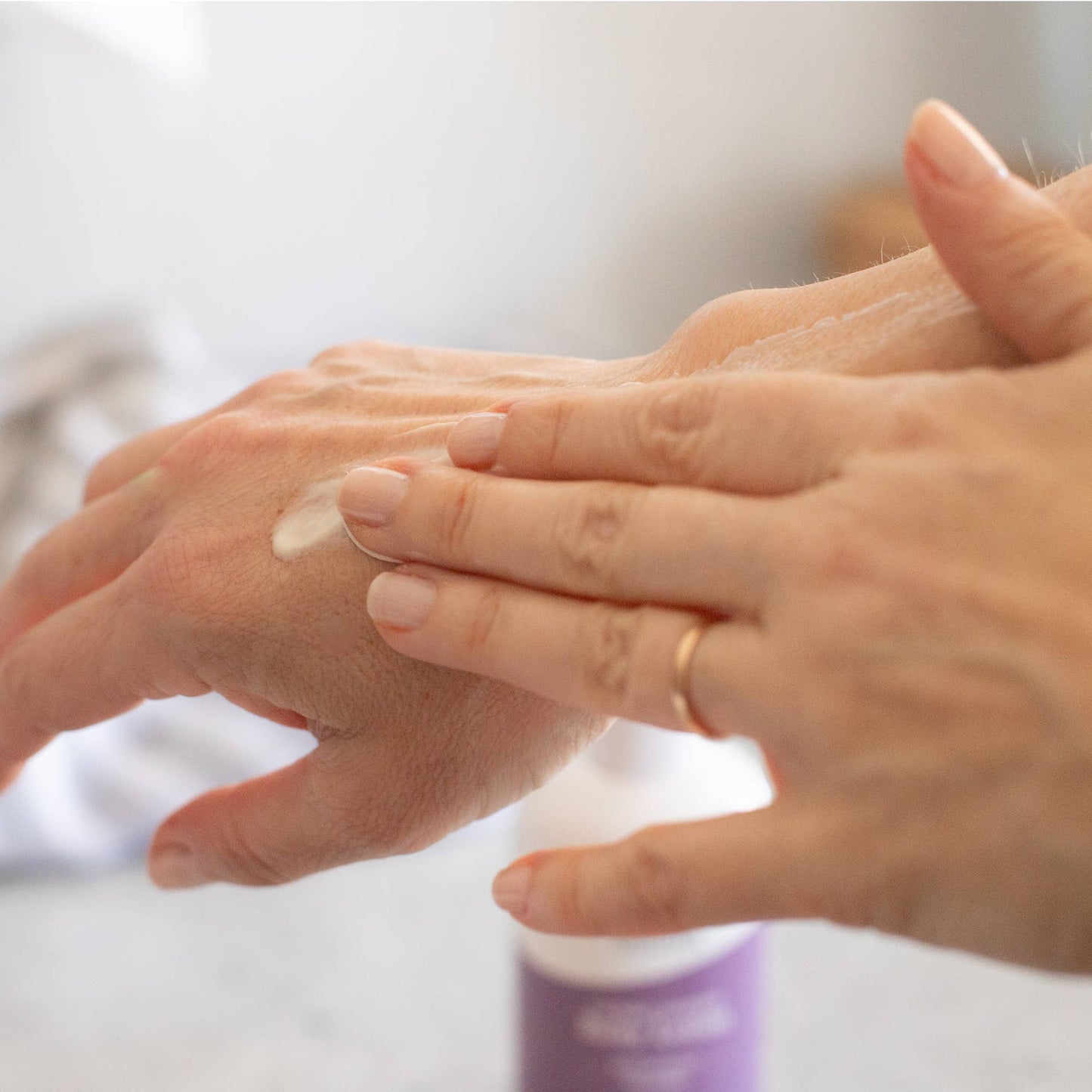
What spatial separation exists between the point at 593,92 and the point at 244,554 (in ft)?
3.47

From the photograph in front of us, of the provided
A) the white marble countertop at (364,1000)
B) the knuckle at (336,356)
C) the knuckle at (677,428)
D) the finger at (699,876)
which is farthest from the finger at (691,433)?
the white marble countertop at (364,1000)

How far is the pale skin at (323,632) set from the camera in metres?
0.47

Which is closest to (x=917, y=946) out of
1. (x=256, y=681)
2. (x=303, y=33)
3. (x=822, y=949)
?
(x=822, y=949)

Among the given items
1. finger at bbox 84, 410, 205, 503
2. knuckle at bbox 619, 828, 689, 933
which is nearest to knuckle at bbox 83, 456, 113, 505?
finger at bbox 84, 410, 205, 503

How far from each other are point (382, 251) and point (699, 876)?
119cm

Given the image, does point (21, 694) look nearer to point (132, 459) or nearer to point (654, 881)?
point (132, 459)

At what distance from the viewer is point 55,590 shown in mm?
619

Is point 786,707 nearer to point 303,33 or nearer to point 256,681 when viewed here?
point 256,681

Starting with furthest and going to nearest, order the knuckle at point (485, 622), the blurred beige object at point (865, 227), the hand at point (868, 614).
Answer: the blurred beige object at point (865, 227), the knuckle at point (485, 622), the hand at point (868, 614)

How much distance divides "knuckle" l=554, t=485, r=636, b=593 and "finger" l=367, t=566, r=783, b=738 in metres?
0.01

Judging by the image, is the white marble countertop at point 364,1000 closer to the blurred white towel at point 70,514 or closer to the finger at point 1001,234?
the blurred white towel at point 70,514

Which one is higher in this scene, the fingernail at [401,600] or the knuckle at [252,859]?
the fingernail at [401,600]

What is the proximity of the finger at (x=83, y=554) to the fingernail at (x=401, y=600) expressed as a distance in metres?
0.19

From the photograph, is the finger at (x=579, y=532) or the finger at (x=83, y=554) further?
the finger at (x=83, y=554)
